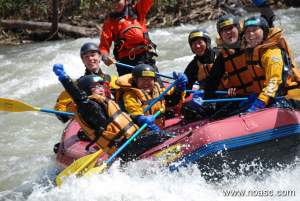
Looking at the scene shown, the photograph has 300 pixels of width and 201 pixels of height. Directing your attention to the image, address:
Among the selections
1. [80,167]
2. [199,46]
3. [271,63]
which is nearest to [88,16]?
[199,46]

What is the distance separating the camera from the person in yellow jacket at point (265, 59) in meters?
4.69

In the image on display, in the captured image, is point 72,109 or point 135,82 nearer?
point 135,82

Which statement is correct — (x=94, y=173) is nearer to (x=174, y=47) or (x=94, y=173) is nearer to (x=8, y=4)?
(x=174, y=47)

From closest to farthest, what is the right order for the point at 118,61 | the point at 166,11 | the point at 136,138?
1. the point at 136,138
2. the point at 118,61
3. the point at 166,11

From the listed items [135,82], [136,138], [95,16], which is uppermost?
[135,82]

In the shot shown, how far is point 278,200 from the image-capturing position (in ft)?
14.9

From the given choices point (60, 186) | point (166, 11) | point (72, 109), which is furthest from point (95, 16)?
point (60, 186)

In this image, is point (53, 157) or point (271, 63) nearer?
point (271, 63)

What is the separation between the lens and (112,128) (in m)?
4.89

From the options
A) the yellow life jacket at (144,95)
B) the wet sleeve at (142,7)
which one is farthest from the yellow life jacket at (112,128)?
the wet sleeve at (142,7)

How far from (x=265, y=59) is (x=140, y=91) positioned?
1.23 m

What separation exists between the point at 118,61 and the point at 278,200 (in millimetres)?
3010

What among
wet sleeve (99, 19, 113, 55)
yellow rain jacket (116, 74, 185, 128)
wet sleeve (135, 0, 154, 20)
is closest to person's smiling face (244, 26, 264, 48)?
yellow rain jacket (116, 74, 185, 128)

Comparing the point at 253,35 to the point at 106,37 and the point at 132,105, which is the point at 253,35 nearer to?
the point at 132,105
